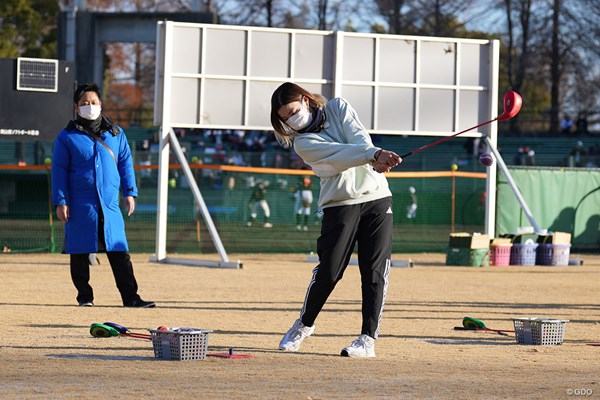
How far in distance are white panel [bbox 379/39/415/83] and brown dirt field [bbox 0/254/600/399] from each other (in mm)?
4230

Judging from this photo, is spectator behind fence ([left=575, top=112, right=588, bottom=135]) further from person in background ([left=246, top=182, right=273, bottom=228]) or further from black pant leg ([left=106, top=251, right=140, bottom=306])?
black pant leg ([left=106, top=251, right=140, bottom=306])

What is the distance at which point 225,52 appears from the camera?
60.8 ft

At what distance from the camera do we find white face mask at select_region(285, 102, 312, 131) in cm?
794

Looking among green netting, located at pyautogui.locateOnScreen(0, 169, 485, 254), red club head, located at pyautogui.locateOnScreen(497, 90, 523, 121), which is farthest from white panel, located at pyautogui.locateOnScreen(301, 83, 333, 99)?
red club head, located at pyautogui.locateOnScreen(497, 90, 523, 121)

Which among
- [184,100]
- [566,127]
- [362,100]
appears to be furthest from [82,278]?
[566,127]

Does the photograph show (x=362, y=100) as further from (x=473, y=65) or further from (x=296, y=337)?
(x=296, y=337)

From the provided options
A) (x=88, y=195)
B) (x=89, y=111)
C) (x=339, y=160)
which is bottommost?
(x=88, y=195)

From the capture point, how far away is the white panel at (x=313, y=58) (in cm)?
1886

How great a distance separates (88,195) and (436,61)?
975cm

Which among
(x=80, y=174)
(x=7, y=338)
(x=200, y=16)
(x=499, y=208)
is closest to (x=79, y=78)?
(x=200, y=16)

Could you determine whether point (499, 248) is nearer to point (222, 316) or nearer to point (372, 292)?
point (222, 316)

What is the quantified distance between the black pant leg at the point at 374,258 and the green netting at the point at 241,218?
557 inches

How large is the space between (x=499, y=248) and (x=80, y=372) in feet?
46.7

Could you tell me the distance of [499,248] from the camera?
20.4 m
